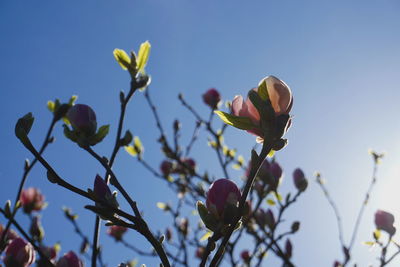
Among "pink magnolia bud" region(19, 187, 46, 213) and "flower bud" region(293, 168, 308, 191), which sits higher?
"flower bud" region(293, 168, 308, 191)

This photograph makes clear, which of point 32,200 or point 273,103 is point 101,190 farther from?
point 32,200

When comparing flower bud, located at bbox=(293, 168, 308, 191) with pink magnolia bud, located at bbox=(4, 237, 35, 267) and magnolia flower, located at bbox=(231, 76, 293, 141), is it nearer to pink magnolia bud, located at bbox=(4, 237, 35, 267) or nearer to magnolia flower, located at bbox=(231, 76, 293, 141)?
magnolia flower, located at bbox=(231, 76, 293, 141)

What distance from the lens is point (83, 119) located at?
871mm

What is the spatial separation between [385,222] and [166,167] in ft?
6.64

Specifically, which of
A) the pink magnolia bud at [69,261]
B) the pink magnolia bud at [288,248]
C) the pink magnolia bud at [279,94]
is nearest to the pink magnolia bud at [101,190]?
the pink magnolia bud at [69,261]

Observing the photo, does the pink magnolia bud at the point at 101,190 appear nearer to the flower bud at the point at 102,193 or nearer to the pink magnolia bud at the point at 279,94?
the flower bud at the point at 102,193

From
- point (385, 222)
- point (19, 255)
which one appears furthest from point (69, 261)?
point (385, 222)

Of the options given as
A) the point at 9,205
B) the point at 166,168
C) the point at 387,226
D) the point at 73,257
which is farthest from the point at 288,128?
the point at 166,168

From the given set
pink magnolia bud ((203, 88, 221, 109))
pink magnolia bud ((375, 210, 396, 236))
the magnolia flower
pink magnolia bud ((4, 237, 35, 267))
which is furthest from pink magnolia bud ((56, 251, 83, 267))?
pink magnolia bud ((203, 88, 221, 109))

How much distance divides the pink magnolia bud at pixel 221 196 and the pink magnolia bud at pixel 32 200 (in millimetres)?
1728

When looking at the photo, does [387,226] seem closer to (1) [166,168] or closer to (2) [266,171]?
(2) [266,171]

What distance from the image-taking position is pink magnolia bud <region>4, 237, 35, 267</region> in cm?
100

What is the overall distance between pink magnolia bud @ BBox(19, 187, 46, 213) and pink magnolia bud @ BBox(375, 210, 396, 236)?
1897mm

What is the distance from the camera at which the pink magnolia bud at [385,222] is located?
1694 mm
